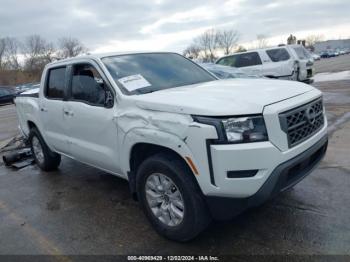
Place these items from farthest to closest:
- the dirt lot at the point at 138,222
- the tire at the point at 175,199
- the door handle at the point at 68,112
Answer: the door handle at the point at 68,112 < the dirt lot at the point at 138,222 < the tire at the point at 175,199

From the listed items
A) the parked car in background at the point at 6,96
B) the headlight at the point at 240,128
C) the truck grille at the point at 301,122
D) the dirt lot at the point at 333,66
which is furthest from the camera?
the dirt lot at the point at 333,66

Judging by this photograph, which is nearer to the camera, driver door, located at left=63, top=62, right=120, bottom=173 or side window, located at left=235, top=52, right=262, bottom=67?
driver door, located at left=63, top=62, right=120, bottom=173

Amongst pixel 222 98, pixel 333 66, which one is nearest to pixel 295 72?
pixel 222 98

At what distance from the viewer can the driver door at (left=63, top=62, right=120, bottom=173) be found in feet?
13.1

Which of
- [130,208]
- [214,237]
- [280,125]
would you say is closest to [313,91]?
[280,125]

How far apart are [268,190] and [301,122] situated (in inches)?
29.8

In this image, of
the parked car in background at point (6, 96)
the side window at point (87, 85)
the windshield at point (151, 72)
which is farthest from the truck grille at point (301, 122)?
the parked car in background at point (6, 96)

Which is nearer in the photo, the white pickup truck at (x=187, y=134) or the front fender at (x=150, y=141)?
the white pickup truck at (x=187, y=134)

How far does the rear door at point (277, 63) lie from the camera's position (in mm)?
13406

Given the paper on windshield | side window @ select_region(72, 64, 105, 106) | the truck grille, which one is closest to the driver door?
side window @ select_region(72, 64, 105, 106)

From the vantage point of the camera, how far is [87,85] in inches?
175

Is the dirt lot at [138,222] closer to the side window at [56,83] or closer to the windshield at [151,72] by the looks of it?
the side window at [56,83]

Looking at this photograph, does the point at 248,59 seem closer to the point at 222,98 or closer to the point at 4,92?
the point at 222,98

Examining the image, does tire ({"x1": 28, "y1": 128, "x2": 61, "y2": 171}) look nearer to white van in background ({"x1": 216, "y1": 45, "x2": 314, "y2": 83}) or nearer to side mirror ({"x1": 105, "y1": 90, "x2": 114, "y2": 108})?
side mirror ({"x1": 105, "y1": 90, "x2": 114, "y2": 108})
